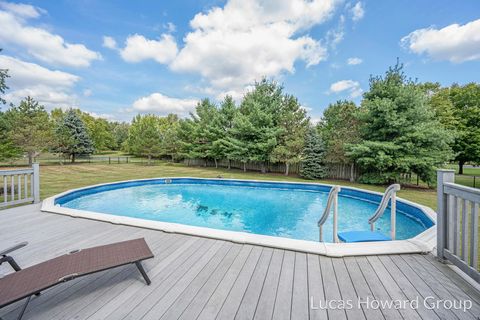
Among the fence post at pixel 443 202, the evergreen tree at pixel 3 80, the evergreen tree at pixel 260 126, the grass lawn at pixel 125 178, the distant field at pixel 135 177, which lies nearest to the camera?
the fence post at pixel 443 202

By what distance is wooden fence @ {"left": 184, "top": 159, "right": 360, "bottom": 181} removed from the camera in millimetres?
13288

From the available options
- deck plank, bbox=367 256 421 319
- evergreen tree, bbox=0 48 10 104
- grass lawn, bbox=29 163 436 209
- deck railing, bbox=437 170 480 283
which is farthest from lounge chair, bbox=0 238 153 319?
evergreen tree, bbox=0 48 10 104

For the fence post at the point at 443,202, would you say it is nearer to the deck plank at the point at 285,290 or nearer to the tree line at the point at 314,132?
the deck plank at the point at 285,290

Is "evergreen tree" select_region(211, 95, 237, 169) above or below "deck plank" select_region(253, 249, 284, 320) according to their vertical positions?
above

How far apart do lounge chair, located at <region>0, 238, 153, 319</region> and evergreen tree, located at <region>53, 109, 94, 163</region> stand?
2381 centimetres

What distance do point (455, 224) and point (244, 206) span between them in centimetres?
711

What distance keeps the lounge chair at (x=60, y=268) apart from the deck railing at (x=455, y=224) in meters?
3.18

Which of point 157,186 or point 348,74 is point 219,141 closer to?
point 157,186

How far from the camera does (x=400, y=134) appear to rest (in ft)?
35.3

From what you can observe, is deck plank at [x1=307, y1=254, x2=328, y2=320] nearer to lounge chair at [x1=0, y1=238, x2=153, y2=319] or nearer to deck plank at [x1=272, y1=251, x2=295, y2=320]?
deck plank at [x1=272, y1=251, x2=295, y2=320]

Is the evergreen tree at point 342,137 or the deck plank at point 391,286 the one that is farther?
the evergreen tree at point 342,137

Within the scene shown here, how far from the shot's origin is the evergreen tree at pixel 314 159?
13.6 meters

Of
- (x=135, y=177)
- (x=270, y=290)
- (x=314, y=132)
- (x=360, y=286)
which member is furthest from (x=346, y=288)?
(x=135, y=177)

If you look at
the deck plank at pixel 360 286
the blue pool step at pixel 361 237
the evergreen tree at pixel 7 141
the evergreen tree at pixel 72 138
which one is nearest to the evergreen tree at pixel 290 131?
the blue pool step at pixel 361 237
